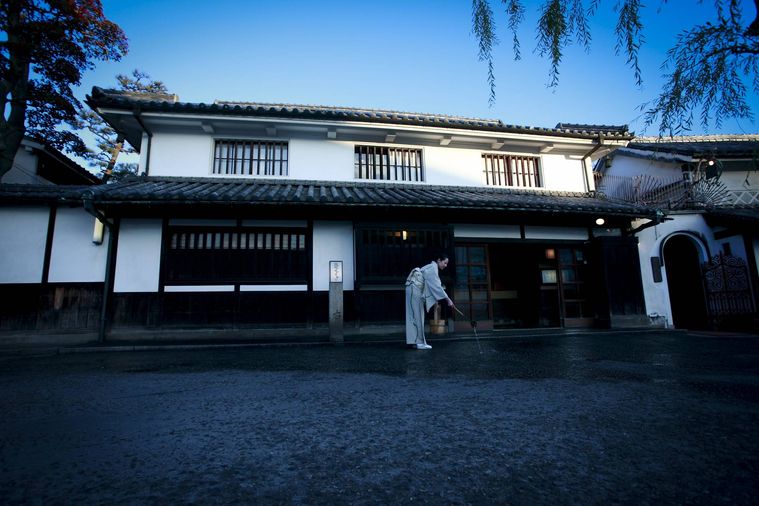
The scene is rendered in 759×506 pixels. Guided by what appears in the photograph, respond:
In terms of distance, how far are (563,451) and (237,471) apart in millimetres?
1787

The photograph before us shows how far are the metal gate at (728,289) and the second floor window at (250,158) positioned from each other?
49.4 feet

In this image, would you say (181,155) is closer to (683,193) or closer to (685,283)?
(685,283)

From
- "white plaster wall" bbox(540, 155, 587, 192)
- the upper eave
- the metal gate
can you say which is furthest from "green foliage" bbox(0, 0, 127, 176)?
the metal gate

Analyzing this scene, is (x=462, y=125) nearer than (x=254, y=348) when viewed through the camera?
No

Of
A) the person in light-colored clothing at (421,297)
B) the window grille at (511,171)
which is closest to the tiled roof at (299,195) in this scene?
the window grille at (511,171)

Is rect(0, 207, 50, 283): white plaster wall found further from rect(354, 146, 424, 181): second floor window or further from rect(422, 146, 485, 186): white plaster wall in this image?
rect(422, 146, 485, 186): white plaster wall

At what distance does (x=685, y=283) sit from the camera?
13383 millimetres

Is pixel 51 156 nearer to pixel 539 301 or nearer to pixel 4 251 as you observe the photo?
pixel 4 251

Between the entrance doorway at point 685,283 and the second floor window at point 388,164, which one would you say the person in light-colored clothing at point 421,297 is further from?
the entrance doorway at point 685,283

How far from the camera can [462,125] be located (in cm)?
1083

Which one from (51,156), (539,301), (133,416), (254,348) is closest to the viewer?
(133,416)

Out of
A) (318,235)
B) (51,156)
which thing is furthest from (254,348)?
(51,156)

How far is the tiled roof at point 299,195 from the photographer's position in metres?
7.68

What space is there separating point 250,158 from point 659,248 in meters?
14.3
